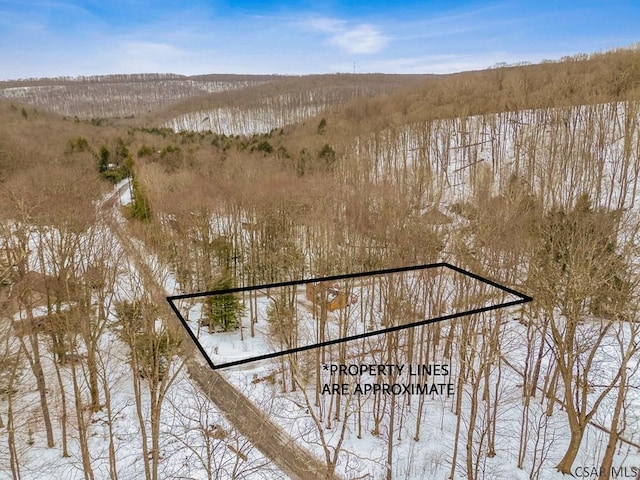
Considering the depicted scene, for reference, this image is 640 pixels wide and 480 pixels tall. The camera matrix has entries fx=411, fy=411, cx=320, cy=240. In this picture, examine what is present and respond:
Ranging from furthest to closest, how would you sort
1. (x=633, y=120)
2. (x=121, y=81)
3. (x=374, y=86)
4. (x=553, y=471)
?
(x=121, y=81), (x=374, y=86), (x=633, y=120), (x=553, y=471)

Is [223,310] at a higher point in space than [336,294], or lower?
lower

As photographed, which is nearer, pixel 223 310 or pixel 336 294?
pixel 336 294

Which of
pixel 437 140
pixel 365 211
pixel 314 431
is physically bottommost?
pixel 314 431

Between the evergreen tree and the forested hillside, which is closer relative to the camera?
the forested hillside

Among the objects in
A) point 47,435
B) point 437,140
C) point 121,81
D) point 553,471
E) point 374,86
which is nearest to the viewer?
point 553,471

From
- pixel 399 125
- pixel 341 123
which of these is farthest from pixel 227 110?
pixel 399 125

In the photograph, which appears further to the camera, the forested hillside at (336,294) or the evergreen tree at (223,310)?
the evergreen tree at (223,310)

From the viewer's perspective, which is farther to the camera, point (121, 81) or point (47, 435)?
point (121, 81)

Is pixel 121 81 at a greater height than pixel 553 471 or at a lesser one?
greater

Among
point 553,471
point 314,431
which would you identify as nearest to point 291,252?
point 314,431

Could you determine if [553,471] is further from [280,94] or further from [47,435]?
[280,94]
